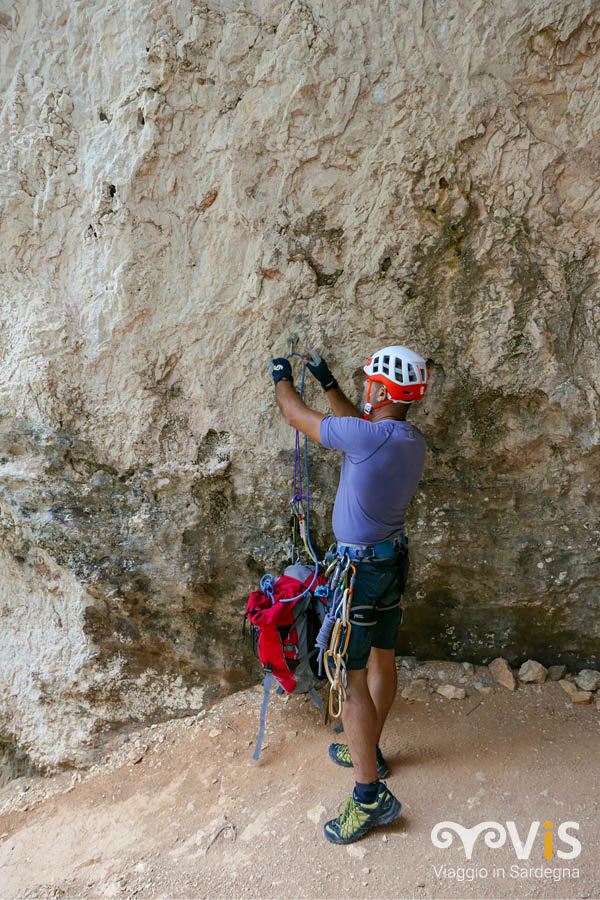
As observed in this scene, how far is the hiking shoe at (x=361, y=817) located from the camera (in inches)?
106

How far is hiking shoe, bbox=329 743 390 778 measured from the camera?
10.0ft

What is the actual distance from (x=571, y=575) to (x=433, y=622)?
854 millimetres

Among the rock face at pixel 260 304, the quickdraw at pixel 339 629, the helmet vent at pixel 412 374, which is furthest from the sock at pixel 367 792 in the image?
the helmet vent at pixel 412 374

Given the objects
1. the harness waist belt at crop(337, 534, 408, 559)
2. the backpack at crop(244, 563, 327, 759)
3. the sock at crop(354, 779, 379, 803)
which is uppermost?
the harness waist belt at crop(337, 534, 408, 559)

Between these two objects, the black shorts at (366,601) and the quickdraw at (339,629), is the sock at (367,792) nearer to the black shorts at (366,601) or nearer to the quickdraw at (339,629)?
the quickdraw at (339,629)

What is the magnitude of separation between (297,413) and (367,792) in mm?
1746

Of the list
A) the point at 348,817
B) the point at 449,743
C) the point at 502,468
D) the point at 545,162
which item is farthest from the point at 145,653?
the point at 545,162

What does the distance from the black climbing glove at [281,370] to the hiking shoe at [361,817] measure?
196 cm

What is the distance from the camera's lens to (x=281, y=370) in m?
2.98

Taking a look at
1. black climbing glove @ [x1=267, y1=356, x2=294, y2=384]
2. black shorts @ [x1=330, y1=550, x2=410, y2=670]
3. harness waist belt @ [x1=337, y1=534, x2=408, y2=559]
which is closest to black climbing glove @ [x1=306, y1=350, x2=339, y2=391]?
black climbing glove @ [x1=267, y1=356, x2=294, y2=384]

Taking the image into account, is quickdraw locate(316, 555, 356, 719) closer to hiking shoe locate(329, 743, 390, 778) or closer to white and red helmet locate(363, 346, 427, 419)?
hiking shoe locate(329, 743, 390, 778)

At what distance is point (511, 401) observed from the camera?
10.4 ft

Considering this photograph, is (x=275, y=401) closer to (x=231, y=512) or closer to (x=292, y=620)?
(x=231, y=512)

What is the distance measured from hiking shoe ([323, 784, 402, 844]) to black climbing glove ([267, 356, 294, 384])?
196 cm
